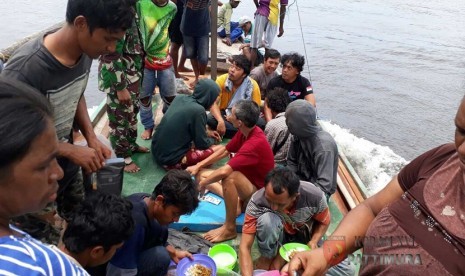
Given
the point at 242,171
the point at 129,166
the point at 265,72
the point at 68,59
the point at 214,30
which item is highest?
the point at 68,59

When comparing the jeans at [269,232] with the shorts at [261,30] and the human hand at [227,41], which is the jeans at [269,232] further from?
the human hand at [227,41]

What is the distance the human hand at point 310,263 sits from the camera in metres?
1.52

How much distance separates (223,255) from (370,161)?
433 cm

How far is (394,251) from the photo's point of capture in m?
1.21

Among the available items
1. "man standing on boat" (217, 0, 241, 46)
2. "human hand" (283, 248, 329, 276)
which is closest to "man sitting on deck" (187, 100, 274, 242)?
"human hand" (283, 248, 329, 276)

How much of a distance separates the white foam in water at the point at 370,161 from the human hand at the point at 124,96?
131 inches

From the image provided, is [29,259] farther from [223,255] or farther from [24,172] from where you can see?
[223,255]

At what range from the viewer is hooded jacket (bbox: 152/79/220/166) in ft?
11.1

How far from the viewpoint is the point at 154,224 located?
2209 mm

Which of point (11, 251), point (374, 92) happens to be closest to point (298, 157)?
point (11, 251)

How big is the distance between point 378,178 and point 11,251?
5.80 metres

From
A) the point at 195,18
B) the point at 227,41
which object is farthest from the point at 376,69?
the point at 195,18

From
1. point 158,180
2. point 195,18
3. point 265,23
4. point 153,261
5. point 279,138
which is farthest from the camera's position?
point 265,23

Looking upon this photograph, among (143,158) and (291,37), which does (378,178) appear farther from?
(291,37)
